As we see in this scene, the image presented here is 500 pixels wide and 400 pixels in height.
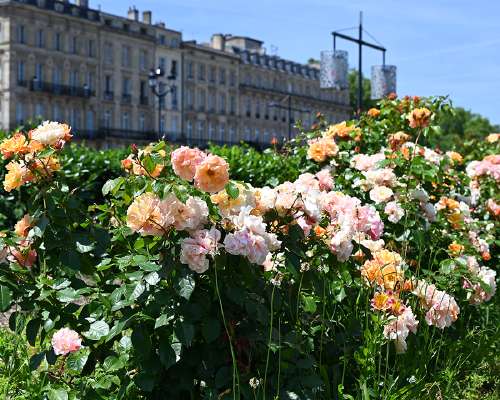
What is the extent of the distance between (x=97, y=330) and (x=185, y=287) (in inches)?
18.6

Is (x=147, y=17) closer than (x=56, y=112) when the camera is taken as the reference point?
No

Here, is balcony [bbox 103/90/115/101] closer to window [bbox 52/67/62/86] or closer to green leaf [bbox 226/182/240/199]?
window [bbox 52/67/62/86]

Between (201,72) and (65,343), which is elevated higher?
(201,72)

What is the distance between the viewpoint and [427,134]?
20.0ft

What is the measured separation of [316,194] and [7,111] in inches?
1966

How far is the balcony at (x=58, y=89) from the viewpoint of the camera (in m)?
53.1

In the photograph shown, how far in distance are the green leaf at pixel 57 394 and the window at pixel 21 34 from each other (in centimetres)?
5233

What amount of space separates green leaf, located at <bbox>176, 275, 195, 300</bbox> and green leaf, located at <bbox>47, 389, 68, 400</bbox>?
24.4 inches

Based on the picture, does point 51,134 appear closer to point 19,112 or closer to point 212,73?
point 19,112

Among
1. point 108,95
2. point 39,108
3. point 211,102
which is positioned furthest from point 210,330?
point 211,102

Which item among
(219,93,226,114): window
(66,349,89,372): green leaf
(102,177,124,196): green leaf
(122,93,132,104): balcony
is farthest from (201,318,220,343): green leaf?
(219,93,226,114): window

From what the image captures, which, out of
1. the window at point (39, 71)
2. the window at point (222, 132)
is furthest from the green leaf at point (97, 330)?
the window at point (222, 132)

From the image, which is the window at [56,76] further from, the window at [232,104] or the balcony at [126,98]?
the window at [232,104]

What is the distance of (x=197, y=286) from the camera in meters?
2.93
